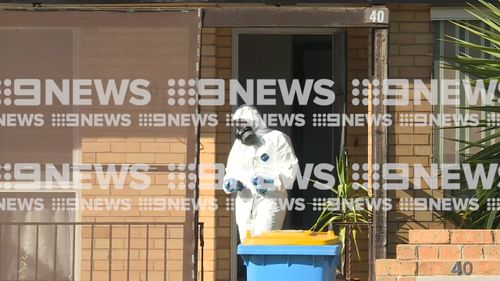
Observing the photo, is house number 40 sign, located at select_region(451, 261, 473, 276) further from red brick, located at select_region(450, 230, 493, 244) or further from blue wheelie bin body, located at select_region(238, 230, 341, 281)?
blue wheelie bin body, located at select_region(238, 230, 341, 281)

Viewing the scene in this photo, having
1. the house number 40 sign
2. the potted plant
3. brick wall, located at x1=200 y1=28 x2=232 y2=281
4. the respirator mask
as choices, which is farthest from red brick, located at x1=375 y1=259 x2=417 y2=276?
brick wall, located at x1=200 y1=28 x2=232 y2=281

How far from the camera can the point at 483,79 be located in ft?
29.9

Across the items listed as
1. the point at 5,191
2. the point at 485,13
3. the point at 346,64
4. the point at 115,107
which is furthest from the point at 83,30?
the point at 485,13

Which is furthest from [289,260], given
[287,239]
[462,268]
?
[462,268]

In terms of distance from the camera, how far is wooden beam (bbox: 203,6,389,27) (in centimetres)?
885

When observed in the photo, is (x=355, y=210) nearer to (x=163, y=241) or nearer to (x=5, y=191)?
(x=163, y=241)

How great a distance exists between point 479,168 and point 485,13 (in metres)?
1.31

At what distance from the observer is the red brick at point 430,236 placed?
7848mm

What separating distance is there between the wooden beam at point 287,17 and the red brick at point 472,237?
1.91m

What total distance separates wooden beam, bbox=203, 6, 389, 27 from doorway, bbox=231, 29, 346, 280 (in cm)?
219

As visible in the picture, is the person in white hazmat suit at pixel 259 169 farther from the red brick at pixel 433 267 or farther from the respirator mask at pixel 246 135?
the red brick at pixel 433 267

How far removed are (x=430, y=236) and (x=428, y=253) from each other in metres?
0.12

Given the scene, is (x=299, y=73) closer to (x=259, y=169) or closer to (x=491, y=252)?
(x=259, y=169)

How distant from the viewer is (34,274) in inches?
388
